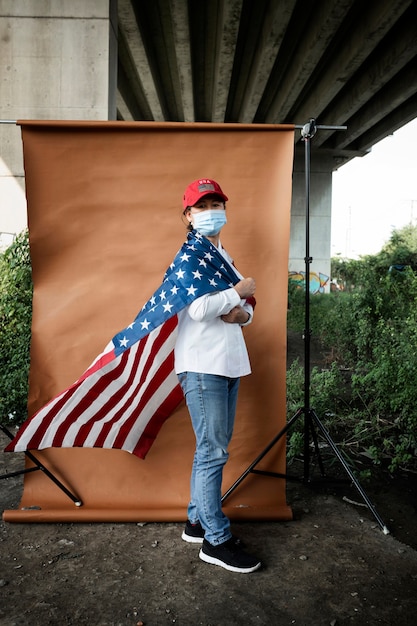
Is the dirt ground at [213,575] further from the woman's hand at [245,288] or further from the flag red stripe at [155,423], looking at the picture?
the woman's hand at [245,288]

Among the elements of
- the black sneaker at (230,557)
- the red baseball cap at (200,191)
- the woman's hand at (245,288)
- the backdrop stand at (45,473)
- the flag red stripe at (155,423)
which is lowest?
the black sneaker at (230,557)

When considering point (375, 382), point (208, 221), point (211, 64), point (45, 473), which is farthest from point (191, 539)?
point (211, 64)

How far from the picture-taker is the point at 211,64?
15445mm

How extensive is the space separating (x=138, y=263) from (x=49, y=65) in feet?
14.9

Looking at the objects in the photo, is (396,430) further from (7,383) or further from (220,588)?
(7,383)

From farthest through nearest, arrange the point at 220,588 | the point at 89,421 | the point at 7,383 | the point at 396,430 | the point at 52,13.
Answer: the point at 52,13, the point at 7,383, the point at 396,430, the point at 89,421, the point at 220,588

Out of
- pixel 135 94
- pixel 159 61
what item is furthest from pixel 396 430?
pixel 135 94

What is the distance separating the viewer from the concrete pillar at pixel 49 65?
6.67 metres

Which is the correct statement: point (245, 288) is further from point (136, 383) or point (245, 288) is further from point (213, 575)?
point (213, 575)

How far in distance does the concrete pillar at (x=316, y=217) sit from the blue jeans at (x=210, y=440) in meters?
23.8

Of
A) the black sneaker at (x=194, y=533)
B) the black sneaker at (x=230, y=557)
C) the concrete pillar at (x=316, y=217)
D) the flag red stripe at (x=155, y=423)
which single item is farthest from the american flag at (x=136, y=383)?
the concrete pillar at (x=316, y=217)

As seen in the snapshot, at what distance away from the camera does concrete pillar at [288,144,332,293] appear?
26.5 meters

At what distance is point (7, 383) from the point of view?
5.53 metres

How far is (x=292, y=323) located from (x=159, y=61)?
28.3 ft
